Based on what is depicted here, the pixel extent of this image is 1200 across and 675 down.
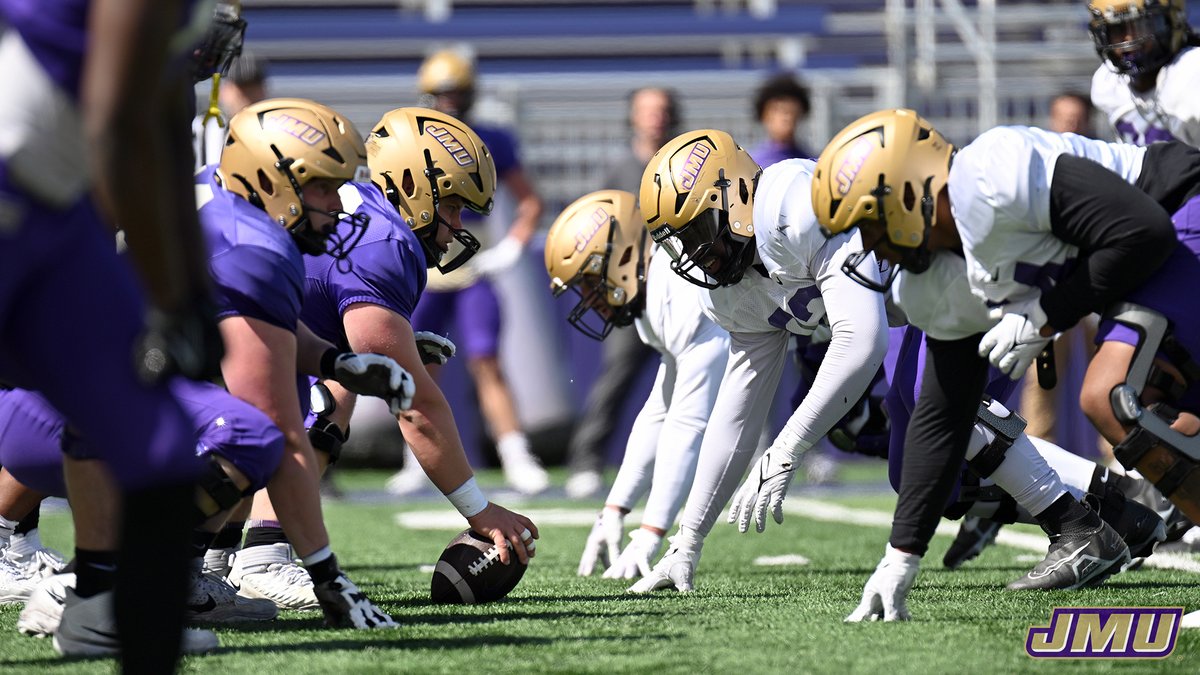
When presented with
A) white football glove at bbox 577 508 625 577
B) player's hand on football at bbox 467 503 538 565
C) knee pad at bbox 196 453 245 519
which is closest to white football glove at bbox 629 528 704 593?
player's hand on football at bbox 467 503 538 565

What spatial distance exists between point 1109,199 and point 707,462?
159cm

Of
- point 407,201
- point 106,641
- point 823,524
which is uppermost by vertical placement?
point 407,201

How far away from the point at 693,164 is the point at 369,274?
988mm

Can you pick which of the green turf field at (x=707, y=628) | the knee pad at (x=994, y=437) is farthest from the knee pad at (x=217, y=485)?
the knee pad at (x=994, y=437)

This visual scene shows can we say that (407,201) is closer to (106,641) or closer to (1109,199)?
(106,641)

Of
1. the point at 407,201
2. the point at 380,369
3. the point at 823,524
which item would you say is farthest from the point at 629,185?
the point at 380,369

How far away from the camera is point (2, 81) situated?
93.8 inches

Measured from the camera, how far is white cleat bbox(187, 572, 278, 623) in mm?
3969

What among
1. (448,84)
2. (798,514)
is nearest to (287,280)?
(798,514)

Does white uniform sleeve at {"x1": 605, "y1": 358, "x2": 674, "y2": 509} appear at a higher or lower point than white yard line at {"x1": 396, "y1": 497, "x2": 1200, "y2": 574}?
higher

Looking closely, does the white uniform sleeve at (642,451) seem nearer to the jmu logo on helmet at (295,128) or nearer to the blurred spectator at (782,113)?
the jmu logo on helmet at (295,128)

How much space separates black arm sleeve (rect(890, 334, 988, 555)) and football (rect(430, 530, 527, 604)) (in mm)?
1191

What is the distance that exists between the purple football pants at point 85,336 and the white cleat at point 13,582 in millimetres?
2040

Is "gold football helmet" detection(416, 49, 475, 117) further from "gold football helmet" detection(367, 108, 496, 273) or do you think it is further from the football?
the football
